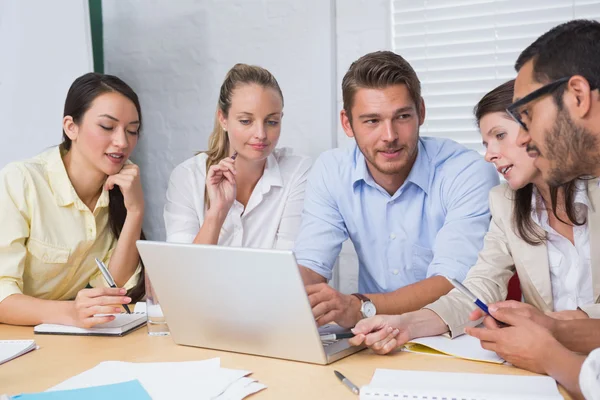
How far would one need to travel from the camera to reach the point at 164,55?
363cm

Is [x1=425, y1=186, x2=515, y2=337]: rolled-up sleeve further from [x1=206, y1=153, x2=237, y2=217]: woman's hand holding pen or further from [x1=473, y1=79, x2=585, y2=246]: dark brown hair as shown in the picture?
[x1=206, y1=153, x2=237, y2=217]: woman's hand holding pen

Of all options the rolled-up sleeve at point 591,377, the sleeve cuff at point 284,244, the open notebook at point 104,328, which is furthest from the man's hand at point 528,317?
the sleeve cuff at point 284,244

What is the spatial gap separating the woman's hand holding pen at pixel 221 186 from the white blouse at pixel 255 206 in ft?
0.29

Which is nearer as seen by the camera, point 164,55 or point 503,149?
point 503,149

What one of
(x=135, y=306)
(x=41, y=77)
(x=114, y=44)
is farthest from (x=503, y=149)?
(x=114, y=44)

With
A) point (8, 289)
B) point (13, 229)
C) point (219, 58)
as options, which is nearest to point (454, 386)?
point (8, 289)

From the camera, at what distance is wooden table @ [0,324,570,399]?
50.3 inches

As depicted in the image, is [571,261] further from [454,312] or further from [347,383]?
[347,383]

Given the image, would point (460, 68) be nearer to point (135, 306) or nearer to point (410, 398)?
point (135, 306)

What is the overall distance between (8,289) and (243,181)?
1020mm

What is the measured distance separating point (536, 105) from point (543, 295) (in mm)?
643

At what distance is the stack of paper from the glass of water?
23 centimetres

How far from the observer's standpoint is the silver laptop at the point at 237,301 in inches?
52.0

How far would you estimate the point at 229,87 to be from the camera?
2.62 metres
